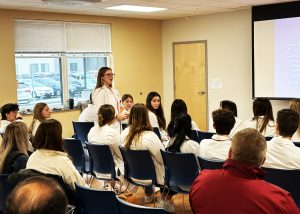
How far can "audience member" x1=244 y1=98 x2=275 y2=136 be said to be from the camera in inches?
180

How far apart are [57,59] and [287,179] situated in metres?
5.89

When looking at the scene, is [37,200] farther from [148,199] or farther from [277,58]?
[277,58]

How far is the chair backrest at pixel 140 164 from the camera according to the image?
3.85m

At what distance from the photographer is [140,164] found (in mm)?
3918

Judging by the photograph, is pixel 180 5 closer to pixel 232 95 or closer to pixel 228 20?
pixel 228 20

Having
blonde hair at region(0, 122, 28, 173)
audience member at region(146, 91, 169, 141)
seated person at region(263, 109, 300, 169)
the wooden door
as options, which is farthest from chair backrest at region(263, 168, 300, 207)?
the wooden door

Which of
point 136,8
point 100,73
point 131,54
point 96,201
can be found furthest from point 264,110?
point 131,54

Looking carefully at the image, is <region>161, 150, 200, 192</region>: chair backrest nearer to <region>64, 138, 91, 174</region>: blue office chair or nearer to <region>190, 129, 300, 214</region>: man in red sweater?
<region>64, 138, 91, 174</region>: blue office chair

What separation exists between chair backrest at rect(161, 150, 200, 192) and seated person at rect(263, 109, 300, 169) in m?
0.67

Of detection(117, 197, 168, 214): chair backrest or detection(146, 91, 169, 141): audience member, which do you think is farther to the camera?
detection(146, 91, 169, 141): audience member

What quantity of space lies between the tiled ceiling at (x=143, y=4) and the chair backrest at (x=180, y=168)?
3.03 meters

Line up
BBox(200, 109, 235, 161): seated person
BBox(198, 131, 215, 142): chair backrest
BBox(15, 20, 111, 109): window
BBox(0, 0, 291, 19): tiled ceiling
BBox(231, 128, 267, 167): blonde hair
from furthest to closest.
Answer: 1. BBox(15, 20, 111, 109): window
2. BBox(0, 0, 291, 19): tiled ceiling
3. BBox(198, 131, 215, 142): chair backrest
4. BBox(200, 109, 235, 161): seated person
5. BBox(231, 128, 267, 167): blonde hair

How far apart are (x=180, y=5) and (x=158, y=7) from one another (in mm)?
426

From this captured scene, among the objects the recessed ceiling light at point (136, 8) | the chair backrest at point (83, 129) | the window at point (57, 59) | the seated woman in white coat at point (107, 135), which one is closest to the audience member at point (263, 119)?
the seated woman in white coat at point (107, 135)
